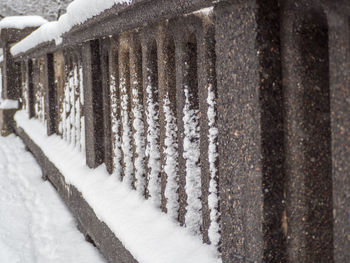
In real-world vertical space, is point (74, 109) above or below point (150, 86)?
below

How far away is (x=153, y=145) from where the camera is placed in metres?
2.08

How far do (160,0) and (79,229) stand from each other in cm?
197

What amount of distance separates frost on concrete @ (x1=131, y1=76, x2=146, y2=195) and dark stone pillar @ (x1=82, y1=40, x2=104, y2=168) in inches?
23.7

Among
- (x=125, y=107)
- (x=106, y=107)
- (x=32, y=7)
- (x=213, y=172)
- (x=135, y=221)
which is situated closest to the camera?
(x=213, y=172)

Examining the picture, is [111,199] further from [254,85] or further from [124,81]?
[254,85]

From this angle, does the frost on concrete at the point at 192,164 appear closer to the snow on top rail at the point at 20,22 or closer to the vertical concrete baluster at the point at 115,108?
the vertical concrete baluster at the point at 115,108

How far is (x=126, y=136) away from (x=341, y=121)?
→ 5.33ft

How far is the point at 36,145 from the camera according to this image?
5.06 metres

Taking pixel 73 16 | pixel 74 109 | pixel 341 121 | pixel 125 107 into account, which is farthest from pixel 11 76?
pixel 341 121

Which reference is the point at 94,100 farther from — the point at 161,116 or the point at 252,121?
the point at 252,121

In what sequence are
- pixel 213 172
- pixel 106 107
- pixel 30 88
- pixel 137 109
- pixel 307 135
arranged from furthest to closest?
1. pixel 30 88
2. pixel 106 107
3. pixel 137 109
4. pixel 213 172
5. pixel 307 135

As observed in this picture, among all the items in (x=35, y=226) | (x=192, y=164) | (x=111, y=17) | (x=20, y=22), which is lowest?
(x=35, y=226)

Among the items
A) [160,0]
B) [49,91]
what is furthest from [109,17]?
[49,91]

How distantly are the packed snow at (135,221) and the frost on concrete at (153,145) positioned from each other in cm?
7
